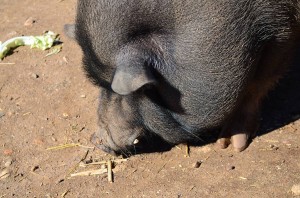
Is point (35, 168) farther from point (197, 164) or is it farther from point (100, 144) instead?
point (197, 164)

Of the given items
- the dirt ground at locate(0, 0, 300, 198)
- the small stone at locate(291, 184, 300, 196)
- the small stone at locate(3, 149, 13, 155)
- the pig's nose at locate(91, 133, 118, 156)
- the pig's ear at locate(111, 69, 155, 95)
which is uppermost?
the pig's ear at locate(111, 69, 155, 95)

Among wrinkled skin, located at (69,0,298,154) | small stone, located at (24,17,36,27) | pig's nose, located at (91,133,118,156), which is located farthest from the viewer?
small stone, located at (24,17,36,27)

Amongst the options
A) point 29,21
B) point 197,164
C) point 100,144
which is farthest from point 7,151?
point 29,21

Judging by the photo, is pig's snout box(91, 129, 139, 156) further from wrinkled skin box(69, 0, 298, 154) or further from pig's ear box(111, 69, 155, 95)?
pig's ear box(111, 69, 155, 95)

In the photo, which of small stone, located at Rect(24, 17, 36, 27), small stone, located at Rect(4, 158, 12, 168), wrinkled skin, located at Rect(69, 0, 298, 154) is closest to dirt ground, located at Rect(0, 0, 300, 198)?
small stone, located at Rect(4, 158, 12, 168)

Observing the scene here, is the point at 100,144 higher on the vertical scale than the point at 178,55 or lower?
lower

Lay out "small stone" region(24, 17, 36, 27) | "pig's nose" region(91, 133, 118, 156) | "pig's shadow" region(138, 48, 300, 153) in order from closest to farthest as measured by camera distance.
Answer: "pig's nose" region(91, 133, 118, 156) < "pig's shadow" region(138, 48, 300, 153) < "small stone" region(24, 17, 36, 27)

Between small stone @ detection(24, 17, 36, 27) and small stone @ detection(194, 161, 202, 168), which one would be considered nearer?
small stone @ detection(194, 161, 202, 168)

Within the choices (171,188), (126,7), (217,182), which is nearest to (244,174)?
(217,182)
